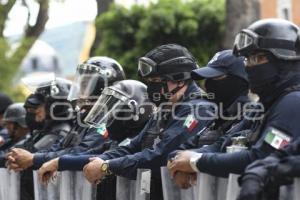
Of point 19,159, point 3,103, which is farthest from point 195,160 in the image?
point 3,103

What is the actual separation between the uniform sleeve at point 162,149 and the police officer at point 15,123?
4468 millimetres

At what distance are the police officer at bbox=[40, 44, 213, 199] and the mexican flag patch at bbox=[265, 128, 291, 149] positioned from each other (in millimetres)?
1282

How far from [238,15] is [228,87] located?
9.64m

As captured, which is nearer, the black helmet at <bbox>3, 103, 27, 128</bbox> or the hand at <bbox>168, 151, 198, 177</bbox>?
the hand at <bbox>168, 151, 198, 177</bbox>

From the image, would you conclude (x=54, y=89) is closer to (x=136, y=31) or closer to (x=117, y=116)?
(x=117, y=116)

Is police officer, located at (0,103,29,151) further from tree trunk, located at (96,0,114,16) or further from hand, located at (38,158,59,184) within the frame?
tree trunk, located at (96,0,114,16)

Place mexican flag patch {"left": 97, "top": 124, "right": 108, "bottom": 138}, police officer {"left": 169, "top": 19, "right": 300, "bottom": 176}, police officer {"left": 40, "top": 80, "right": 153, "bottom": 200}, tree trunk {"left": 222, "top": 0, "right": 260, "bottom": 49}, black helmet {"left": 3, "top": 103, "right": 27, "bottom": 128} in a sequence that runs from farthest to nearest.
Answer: tree trunk {"left": 222, "top": 0, "right": 260, "bottom": 49} < black helmet {"left": 3, "top": 103, "right": 27, "bottom": 128} < mexican flag patch {"left": 97, "top": 124, "right": 108, "bottom": 138} < police officer {"left": 40, "top": 80, "right": 153, "bottom": 200} < police officer {"left": 169, "top": 19, "right": 300, "bottom": 176}

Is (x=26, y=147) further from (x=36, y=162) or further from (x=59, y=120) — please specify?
(x=36, y=162)

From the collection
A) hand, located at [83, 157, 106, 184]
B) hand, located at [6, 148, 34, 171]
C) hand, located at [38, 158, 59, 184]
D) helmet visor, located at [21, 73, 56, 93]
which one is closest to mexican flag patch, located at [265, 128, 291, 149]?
hand, located at [83, 157, 106, 184]

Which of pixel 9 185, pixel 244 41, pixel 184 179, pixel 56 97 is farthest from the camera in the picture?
pixel 56 97

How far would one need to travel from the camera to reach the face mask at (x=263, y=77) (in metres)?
4.94

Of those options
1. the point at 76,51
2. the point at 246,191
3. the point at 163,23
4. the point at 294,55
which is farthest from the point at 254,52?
the point at 76,51

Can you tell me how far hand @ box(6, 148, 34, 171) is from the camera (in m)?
7.50

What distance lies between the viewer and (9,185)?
859 centimetres
